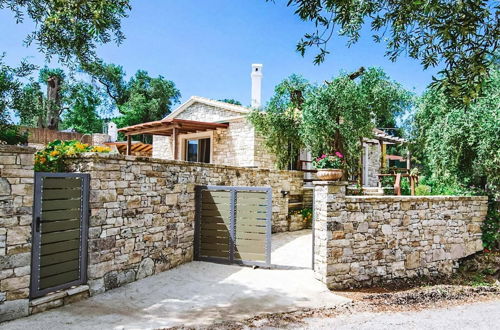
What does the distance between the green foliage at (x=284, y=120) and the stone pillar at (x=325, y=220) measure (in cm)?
618

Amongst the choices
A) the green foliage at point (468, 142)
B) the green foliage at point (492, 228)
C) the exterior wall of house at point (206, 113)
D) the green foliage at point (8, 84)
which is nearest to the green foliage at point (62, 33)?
the green foliage at point (8, 84)

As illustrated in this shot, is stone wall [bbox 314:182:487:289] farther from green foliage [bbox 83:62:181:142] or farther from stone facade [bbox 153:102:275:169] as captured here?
green foliage [bbox 83:62:181:142]

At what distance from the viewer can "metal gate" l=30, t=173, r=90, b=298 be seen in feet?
16.4

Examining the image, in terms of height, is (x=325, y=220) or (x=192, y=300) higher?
(x=325, y=220)

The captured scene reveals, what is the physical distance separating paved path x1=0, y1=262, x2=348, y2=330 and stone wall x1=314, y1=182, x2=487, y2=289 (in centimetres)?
82

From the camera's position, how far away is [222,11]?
25.5 feet

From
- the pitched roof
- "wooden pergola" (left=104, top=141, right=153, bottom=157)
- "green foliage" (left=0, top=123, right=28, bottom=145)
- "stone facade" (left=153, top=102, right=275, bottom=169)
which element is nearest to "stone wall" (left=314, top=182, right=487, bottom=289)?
"green foliage" (left=0, top=123, right=28, bottom=145)

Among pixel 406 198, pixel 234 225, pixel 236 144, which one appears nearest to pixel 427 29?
pixel 406 198

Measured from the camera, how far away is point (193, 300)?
5.88 meters

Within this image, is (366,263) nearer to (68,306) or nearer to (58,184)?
(68,306)

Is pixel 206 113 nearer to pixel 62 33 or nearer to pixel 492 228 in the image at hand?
pixel 62 33

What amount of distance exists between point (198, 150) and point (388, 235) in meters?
9.95

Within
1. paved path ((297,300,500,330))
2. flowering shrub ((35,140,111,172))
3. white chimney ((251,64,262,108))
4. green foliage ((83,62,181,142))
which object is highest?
green foliage ((83,62,181,142))

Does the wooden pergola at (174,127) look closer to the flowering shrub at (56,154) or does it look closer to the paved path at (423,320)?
the flowering shrub at (56,154)
